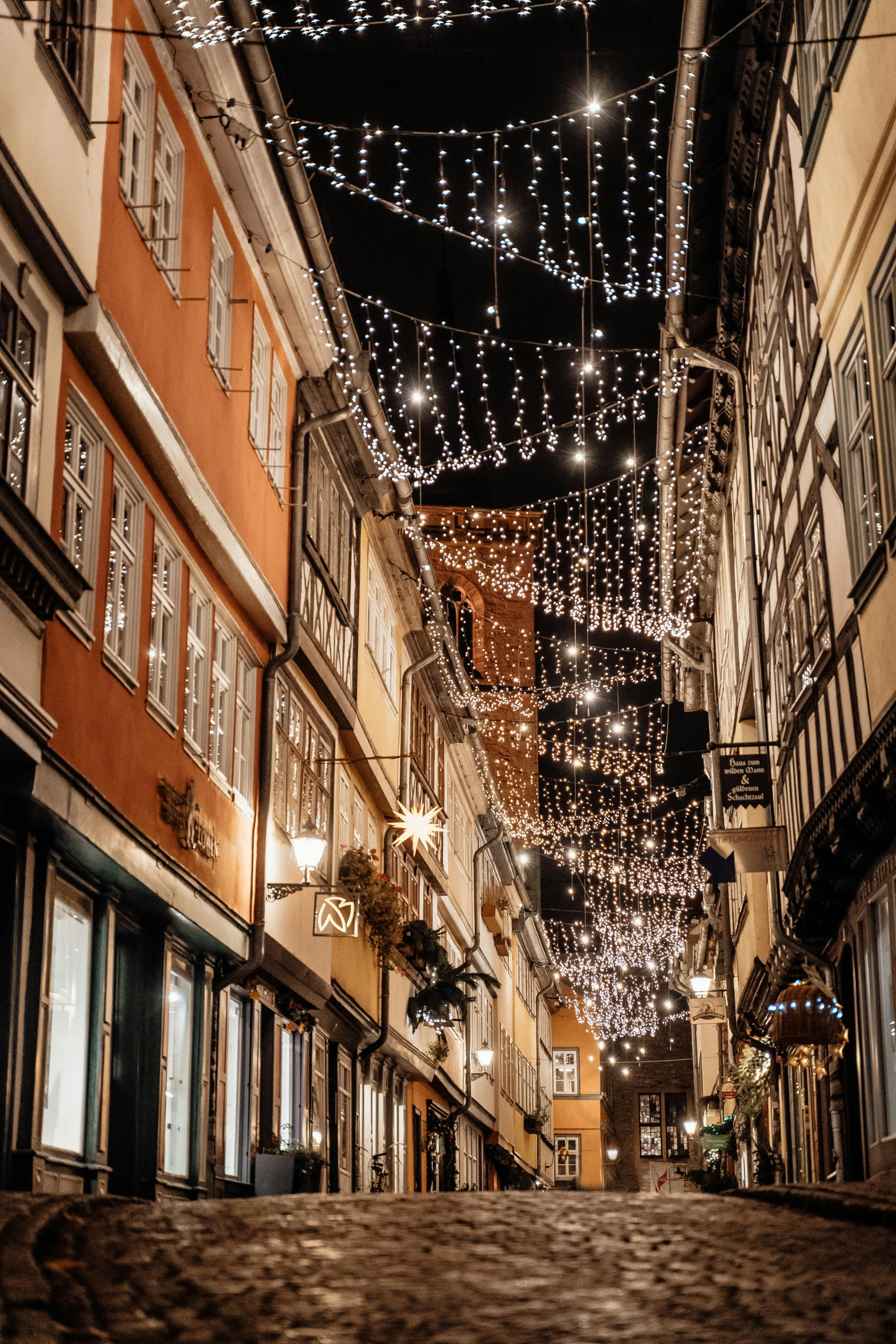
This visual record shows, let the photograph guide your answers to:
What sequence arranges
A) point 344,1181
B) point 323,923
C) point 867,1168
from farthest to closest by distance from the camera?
point 344,1181
point 323,923
point 867,1168

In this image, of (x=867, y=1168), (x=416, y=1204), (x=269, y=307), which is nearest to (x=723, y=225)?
(x=269, y=307)

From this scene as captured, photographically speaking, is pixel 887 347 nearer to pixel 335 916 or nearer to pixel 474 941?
pixel 335 916

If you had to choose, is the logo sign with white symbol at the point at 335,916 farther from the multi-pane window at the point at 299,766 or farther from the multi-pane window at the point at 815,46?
the multi-pane window at the point at 815,46

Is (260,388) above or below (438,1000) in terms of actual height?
above

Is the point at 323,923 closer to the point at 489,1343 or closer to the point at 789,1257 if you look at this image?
the point at 789,1257

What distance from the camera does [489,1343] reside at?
165 inches

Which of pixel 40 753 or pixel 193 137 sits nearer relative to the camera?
pixel 40 753

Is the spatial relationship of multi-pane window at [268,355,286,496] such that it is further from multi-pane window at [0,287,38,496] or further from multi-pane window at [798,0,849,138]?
multi-pane window at [0,287,38,496]

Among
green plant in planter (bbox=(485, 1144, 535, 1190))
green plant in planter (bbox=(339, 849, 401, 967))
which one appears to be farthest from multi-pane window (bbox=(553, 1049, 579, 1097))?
green plant in planter (bbox=(339, 849, 401, 967))

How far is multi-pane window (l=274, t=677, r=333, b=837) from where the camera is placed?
16047 millimetres

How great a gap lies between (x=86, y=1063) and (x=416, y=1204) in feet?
13.7

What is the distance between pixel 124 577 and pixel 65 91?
11.1 ft

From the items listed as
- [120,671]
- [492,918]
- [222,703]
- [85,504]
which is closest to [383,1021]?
[222,703]

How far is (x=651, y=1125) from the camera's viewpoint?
66.3m
